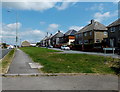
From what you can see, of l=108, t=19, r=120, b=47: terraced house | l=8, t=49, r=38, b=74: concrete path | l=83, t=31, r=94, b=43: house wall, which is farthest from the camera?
l=83, t=31, r=94, b=43: house wall

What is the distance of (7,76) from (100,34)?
4244cm

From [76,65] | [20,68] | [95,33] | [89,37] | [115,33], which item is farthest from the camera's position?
[89,37]

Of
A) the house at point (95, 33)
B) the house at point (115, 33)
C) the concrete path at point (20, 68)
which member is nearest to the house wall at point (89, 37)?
the house at point (95, 33)

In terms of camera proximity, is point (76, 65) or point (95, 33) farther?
point (95, 33)

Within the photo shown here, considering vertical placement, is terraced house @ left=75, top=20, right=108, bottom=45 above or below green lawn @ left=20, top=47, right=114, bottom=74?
above

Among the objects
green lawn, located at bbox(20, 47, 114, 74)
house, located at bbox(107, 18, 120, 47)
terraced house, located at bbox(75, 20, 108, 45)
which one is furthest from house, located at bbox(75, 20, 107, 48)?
green lawn, located at bbox(20, 47, 114, 74)

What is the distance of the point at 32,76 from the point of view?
7191mm

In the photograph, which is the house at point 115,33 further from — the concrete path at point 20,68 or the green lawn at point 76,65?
the concrete path at point 20,68

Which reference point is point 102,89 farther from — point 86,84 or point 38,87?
point 38,87

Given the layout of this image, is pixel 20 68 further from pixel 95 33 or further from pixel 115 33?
pixel 95 33

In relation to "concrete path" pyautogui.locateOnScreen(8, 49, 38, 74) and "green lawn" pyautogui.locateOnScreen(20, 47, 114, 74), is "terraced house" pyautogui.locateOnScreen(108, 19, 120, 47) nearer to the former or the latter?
"green lawn" pyautogui.locateOnScreen(20, 47, 114, 74)

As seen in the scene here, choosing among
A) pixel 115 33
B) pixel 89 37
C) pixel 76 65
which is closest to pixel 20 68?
pixel 76 65

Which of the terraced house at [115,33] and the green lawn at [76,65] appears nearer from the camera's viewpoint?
the green lawn at [76,65]

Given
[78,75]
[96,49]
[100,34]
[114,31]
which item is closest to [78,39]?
[100,34]
